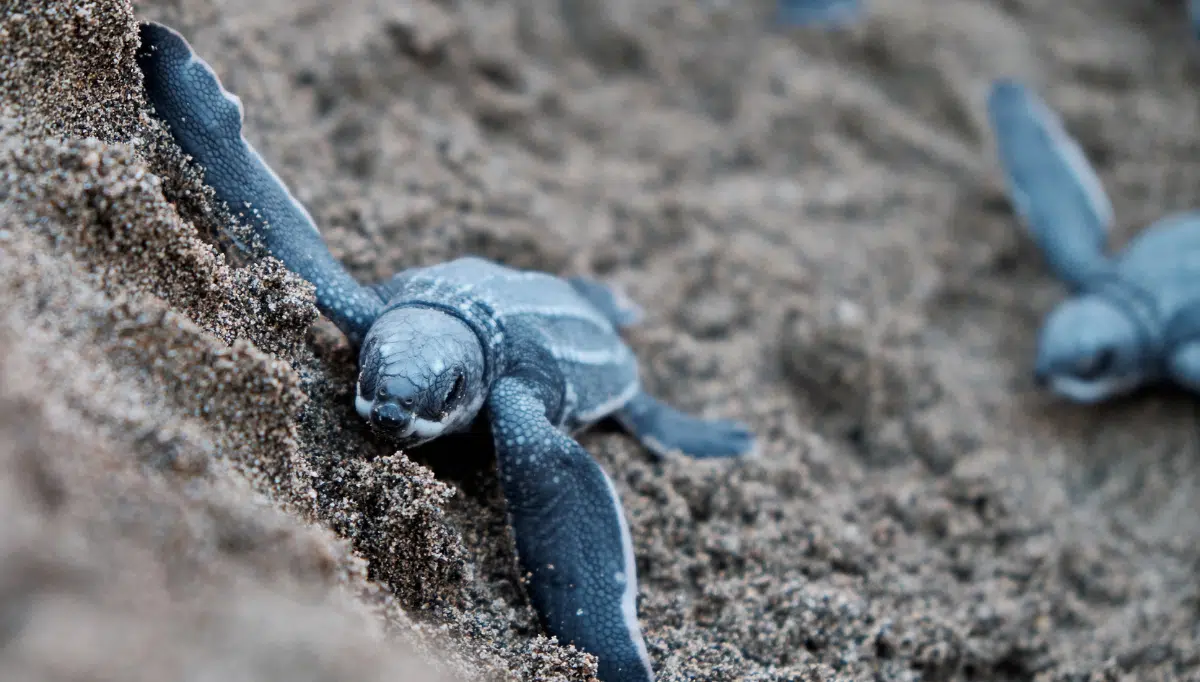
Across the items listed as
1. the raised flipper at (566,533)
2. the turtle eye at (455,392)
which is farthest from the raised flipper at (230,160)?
the raised flipper at (566,533)

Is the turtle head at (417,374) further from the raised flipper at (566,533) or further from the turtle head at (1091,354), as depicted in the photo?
the turtle head at (1091,354)

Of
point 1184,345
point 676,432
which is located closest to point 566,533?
point 676,432

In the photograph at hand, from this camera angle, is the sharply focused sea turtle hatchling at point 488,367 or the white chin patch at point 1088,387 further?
the white chin patch at point 1088,387

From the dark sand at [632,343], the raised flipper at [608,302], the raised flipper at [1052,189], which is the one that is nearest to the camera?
the dark sand at [632,343]

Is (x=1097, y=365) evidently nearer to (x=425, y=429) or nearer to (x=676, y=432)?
(x=676, y=432)

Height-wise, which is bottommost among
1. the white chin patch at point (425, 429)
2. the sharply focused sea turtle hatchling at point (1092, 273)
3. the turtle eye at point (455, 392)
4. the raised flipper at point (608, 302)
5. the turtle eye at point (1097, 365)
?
the turtle eye at point (1097, 365)

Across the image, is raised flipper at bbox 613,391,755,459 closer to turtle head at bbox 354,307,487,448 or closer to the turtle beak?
turtle head at bbox 354,307,487,448

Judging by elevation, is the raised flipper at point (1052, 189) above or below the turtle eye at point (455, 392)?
below
